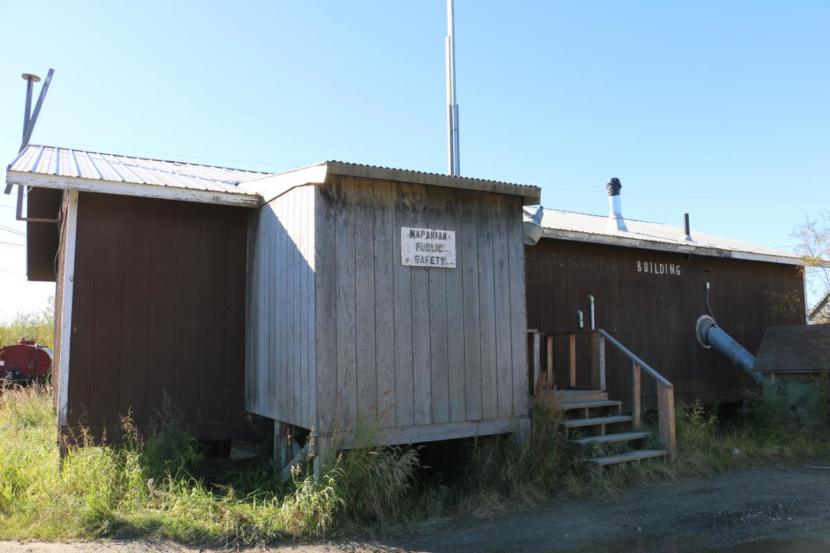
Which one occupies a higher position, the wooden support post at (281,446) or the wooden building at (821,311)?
the wooden building at (821,311)

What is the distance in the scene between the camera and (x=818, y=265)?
12125mm

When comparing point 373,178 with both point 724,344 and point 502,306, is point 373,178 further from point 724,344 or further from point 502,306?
point 724,344

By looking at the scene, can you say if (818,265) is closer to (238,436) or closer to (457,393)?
(457,393)

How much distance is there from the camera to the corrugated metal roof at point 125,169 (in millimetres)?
6555

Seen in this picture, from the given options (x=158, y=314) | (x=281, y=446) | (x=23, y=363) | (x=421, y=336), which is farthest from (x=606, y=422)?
(x=23, y=363)

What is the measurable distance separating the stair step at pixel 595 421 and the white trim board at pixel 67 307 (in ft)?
17.0

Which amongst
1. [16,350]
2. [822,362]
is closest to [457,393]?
[822,362]

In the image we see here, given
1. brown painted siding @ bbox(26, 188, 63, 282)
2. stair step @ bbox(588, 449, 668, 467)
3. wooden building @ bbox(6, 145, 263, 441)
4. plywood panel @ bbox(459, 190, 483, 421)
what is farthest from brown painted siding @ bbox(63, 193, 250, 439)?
stair step @ bbox(588, 449, 668, 467)

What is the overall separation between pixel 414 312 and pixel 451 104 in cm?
804

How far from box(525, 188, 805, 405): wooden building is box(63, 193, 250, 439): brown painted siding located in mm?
4308

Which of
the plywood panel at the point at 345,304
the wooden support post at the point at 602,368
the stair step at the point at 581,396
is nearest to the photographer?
the plywood panel at the point at 345,304

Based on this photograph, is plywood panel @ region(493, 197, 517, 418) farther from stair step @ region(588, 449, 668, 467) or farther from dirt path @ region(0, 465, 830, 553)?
dirt path @ region(0, 465, 830, 553)

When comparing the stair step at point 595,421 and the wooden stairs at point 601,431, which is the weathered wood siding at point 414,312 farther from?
the wooden stairs at point 601,431

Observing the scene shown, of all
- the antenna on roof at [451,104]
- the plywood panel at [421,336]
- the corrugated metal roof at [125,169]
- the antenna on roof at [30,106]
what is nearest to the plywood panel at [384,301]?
the plywood panel at [421,336]
